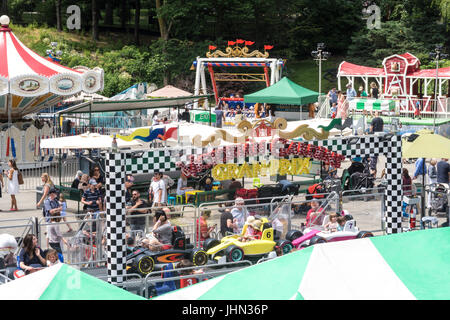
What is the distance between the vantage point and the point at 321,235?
51.1 ft

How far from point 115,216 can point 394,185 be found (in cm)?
541

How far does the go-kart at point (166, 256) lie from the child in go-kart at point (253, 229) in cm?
102

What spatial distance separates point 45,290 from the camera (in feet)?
26.6

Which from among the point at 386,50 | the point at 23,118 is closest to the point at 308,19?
the point at 386,50

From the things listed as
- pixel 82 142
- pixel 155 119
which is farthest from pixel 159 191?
pixel 155 119

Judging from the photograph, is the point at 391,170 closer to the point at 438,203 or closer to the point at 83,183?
the point at 438,203

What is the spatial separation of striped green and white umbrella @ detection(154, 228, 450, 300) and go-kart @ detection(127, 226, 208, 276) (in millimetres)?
5542

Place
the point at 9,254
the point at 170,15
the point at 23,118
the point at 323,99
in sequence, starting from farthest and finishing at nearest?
the point at 170,15 < the point at 323,99 < the point at 23,118 < the point at 9,254

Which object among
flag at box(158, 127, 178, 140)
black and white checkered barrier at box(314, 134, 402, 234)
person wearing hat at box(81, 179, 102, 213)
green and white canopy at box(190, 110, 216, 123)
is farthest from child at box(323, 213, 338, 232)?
green and white canopy at box(190, 110, 216, 123)

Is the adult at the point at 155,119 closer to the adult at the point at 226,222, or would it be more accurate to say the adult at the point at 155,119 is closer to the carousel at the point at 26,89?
the carousel at the point at 26,89

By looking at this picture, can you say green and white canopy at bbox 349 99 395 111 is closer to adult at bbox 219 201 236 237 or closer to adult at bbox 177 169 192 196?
adult at bbox 177 169 192 196

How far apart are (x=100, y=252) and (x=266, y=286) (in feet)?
23.1
